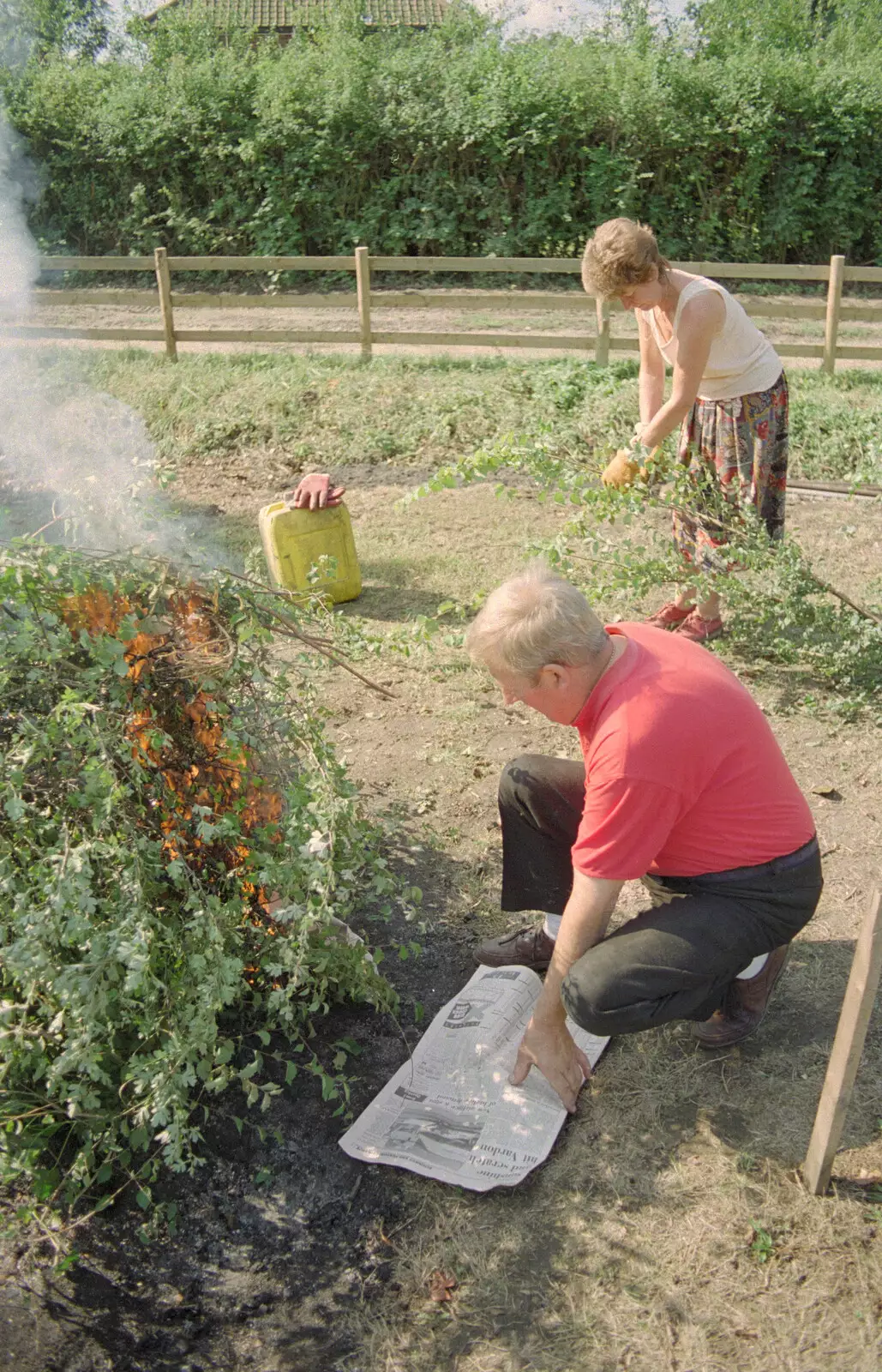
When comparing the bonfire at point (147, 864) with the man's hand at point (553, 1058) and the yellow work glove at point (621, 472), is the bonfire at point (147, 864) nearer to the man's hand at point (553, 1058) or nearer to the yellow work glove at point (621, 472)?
the man's hand at point (553, 1058)

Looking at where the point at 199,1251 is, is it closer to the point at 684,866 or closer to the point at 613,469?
the point at 684,866

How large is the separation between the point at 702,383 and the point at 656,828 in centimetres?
255

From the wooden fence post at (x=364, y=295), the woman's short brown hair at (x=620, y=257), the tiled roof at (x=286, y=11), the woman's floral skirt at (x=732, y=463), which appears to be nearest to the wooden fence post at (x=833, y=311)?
the wooden fence post at (x=364, y=295)

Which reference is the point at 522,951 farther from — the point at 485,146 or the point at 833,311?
the point at 485,146

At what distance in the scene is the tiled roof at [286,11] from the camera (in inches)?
696

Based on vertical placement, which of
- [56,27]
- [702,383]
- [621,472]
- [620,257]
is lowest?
[621,472]

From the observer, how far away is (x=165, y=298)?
9.84 meters

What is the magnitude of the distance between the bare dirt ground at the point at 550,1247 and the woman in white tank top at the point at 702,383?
1903 millimetres

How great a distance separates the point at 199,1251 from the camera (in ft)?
7.62

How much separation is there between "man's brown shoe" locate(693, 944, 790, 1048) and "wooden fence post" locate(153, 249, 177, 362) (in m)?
8.77

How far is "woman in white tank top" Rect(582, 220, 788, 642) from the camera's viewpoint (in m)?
3.83

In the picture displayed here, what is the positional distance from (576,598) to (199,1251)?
160 cm

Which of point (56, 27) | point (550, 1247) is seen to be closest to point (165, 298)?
point (550, 1247)

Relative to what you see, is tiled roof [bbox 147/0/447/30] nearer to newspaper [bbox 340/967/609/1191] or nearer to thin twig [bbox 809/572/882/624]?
thin twig [bbox 809/572/882/624]
